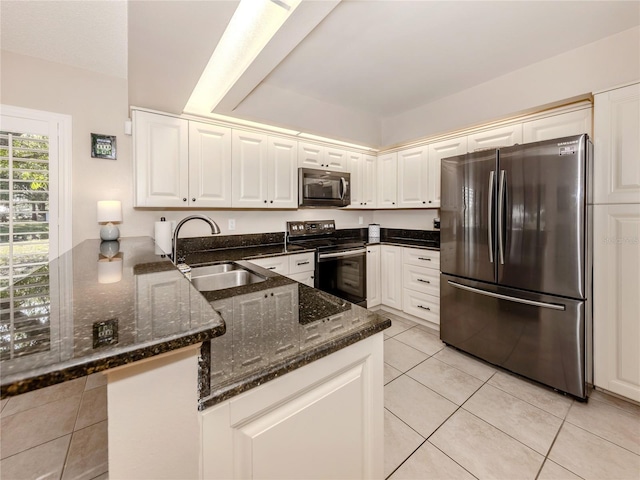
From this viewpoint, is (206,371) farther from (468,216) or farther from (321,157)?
(321,157)

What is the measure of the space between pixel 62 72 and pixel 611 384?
4672 millimetres

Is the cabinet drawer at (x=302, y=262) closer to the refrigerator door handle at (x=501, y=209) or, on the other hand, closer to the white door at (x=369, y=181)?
the white door at (x=369, y=181)

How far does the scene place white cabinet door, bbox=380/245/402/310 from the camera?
3.36 m

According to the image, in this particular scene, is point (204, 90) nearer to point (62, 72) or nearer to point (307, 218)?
point (62, 72)

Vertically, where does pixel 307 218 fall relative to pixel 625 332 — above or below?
above

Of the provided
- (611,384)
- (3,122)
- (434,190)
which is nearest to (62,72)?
(3,122)

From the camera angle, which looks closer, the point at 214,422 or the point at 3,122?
the point at 214,422

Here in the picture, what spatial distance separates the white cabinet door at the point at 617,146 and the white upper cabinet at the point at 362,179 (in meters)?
2.23

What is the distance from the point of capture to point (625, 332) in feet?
5.97

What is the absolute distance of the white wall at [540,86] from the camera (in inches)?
74.6

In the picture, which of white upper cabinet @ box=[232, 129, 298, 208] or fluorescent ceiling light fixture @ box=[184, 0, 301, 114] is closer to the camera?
fluorescent ceiling light fixture @ box=[184, 0, 301, 114]

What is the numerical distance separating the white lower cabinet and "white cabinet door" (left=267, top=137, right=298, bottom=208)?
90.3 inches

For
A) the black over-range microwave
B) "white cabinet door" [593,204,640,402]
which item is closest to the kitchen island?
"white cabinet door" [593,204,640,402]

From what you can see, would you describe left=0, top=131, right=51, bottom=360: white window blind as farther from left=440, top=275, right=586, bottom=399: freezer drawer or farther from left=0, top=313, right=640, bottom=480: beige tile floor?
left=440, top=275, right=586, bottom=399: freezer drawer
